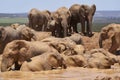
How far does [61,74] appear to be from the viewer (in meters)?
15.4

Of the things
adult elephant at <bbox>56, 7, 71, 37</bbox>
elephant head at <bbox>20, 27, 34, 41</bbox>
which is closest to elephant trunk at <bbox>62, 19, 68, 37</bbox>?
adult elephant at <bbox>56, 7, 71, 37</bbox>

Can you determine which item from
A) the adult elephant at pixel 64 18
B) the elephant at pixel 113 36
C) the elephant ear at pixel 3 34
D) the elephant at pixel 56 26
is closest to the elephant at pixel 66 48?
the elephant at pixel 113 36

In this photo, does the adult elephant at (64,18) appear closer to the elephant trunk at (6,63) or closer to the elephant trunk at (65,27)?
the elephant trunk at (65,27)

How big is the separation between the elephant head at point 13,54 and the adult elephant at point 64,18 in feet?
41.9

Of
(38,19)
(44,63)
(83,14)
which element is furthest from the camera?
(38,19)

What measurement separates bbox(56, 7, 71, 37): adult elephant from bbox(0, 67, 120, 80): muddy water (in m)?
13.2

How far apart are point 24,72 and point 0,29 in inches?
288

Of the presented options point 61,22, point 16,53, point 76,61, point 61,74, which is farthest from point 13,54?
point 61,22

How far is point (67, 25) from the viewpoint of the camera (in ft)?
102

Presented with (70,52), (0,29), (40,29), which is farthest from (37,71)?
(40,29)

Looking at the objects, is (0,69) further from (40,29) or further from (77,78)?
(40,29)

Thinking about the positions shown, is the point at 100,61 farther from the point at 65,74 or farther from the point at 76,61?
the point at 65,74

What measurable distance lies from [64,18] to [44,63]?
14622 mm

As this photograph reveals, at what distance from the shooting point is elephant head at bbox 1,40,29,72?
16.3 m
